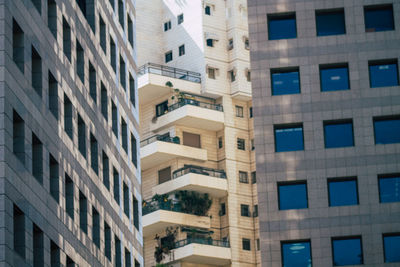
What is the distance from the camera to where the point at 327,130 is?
2751 inches

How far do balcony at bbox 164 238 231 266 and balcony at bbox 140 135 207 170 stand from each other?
873 cm

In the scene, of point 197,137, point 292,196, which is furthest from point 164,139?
point 292,196

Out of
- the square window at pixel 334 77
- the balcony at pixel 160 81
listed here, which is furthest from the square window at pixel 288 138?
the balcony at pixel 160 81

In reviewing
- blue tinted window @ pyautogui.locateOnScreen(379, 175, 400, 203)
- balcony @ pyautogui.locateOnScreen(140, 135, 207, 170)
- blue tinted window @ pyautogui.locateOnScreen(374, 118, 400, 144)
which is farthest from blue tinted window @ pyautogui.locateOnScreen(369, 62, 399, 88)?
balcony @ pyautogui.locateOnScreen(140, 135, 207, 170)

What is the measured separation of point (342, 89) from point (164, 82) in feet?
136

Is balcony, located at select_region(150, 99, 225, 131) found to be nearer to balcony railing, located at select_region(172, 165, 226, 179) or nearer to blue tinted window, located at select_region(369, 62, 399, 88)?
balcony railing, located at select_region(172, 165, 226, 179)

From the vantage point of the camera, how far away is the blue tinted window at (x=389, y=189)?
67.8 m

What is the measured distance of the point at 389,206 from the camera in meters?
67.3

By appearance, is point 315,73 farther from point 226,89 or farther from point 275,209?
point 226,89

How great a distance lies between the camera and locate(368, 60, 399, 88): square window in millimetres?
70375

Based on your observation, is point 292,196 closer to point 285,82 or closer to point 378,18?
point 285,82

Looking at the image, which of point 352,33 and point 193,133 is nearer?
point 352,33

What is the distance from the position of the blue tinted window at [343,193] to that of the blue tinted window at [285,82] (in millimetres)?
6473

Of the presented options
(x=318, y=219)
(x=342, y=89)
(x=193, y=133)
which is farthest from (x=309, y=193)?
(x=193, y=133)
